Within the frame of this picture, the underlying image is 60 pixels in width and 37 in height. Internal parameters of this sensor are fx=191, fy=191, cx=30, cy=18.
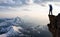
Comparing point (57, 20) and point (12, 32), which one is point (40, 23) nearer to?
point (12, 32)

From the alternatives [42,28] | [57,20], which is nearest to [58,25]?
[57,20]

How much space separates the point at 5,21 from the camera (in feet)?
32.1

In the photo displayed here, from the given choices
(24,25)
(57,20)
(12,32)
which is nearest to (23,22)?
(24,25)

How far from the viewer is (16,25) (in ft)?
32.8

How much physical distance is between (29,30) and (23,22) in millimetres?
522

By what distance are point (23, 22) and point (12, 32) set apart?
79cm

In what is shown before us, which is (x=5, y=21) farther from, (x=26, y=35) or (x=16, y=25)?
(x=26, y=35)

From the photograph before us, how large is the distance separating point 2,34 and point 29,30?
139cm

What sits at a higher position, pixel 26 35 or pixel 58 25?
pixel 58 25

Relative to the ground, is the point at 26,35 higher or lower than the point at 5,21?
lower

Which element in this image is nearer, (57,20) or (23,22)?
(57,20)

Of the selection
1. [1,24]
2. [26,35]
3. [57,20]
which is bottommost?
[26,35]

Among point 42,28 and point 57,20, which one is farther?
point 42,28

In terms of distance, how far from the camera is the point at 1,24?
385 inches
